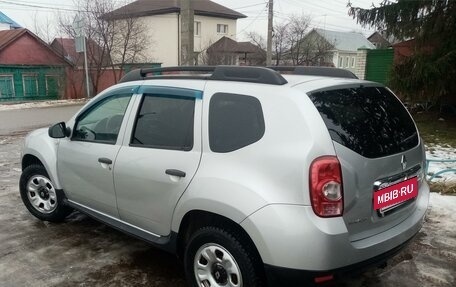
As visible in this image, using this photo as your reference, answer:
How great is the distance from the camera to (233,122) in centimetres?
272

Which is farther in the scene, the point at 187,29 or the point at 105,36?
the point at 105,36

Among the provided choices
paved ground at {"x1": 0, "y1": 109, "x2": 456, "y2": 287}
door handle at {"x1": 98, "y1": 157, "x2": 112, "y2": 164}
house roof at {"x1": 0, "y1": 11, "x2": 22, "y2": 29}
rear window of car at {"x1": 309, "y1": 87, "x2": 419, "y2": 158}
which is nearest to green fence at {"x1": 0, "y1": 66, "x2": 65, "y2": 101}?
house roof at {"x1": 0, "y1": 11, "x2": 22, "y2": 29}

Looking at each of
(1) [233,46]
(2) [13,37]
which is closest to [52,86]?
(2) [13,37]

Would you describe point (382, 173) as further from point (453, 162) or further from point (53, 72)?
point (53, 72)

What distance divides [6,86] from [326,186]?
28.7 m

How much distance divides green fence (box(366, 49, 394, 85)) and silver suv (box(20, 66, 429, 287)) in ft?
44.2

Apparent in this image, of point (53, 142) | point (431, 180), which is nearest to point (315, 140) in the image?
point (53, 142)

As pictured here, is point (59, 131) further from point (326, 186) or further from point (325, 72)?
point (326, 186)

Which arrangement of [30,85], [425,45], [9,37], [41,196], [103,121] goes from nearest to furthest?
[103,121] → [41,196] → [425,45] → [30,85] → [9,37]

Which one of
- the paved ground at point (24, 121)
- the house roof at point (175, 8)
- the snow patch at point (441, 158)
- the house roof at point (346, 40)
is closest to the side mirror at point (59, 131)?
the snow patch at point (441, 158)

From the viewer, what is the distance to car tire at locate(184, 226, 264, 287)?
2.53m

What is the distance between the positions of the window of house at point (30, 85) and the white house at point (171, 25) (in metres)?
14.8

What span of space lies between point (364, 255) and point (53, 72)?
2929cm

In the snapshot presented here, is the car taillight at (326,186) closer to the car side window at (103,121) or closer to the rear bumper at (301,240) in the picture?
the rear bumper at (301,240)
